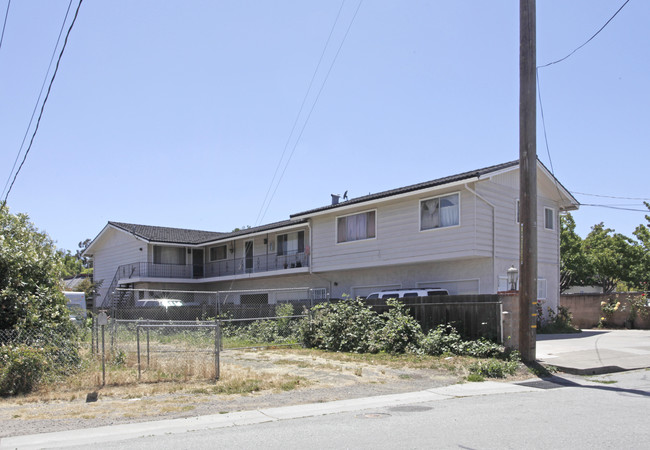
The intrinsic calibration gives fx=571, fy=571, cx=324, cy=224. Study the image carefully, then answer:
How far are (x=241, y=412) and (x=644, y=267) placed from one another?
3550cm

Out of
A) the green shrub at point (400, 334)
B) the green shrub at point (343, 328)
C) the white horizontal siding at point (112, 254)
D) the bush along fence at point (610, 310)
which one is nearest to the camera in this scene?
the green shrub at point (400, 334)

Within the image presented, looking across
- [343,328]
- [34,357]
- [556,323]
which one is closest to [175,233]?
[343,328]

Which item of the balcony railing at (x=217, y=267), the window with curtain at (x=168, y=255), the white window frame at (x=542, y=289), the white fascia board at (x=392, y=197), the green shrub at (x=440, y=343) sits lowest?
the green shrub at (x=440, y=343)

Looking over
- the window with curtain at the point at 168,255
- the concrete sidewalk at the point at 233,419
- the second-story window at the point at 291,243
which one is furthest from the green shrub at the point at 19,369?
the window with curtain at the point at 168,255

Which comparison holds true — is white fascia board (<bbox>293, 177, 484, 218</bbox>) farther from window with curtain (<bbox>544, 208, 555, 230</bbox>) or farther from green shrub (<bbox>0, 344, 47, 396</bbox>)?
green shrub (<bbox>0, 344, 47, 396</bbox>)

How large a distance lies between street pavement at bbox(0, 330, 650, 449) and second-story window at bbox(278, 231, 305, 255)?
17.2m

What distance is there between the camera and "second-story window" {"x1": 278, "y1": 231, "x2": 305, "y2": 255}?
3111 cm

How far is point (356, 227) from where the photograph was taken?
2520 centimetres

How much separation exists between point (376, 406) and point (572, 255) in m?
35.0

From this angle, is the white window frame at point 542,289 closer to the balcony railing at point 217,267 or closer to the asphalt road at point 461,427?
the balcony railing at point 217,267

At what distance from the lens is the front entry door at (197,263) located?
125 feet

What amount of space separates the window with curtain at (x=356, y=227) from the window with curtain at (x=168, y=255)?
15.5m

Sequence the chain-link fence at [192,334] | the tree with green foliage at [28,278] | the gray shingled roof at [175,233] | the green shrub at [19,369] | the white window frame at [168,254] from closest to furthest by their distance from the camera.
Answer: the green shrub at [19,369]
the tree with green foliage at [28,278]
the chain-link fence at [192,334]
the gray shingled roof at [175,233]
the white window frame at [168,254]

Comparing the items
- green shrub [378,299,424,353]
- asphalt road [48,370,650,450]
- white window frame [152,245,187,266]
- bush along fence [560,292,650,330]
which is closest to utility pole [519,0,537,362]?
asphalt road [48,370,650,450]
